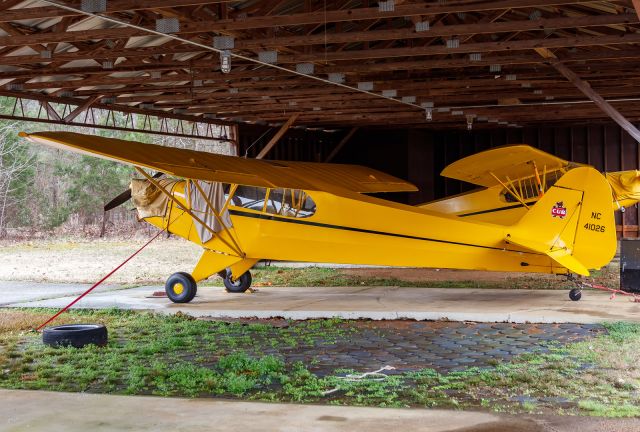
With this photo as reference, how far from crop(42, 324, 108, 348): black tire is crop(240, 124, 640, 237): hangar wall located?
56.8 feet

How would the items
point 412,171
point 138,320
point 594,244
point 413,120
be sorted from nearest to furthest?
point 138,320
point 594,244
point 413,120
point 412,171

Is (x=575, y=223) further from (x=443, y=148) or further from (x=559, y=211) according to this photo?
(x=443, y=148)

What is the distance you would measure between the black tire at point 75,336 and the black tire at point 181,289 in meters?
3.51

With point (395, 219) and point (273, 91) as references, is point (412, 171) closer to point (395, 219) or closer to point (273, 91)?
point (273, 91)

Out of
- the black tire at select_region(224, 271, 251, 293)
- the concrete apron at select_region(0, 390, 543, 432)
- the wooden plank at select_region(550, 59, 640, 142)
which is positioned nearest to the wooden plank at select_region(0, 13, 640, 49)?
the wooden plank at select_region(550, 59, 640, 142)

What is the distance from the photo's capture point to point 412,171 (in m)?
27.0

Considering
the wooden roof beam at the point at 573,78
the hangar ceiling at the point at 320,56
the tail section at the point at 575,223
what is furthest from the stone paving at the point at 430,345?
the wooden roof beam at the point at 573,78

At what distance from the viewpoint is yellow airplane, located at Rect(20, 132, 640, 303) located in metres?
11.1

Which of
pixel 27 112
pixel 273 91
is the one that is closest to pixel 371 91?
pixel 273 91

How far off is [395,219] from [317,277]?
5.84m

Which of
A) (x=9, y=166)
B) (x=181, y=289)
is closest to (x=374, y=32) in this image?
(x=181, y=289)

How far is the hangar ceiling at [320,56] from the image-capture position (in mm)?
9922

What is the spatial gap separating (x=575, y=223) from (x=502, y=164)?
134 inches

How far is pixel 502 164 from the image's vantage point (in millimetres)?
14414
